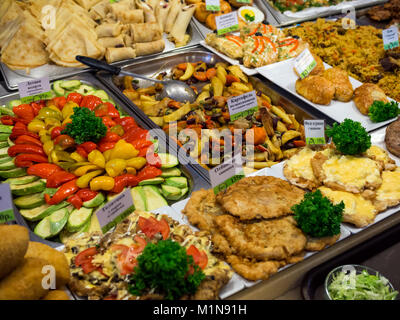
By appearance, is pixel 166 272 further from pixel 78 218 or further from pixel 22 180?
pixel 22 180

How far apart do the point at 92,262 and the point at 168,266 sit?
0.54m

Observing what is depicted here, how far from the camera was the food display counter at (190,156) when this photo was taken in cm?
207

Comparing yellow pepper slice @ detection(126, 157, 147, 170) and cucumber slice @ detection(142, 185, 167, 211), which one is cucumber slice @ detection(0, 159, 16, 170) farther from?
cucumber slice @ detection(142, 185, 167, 211)

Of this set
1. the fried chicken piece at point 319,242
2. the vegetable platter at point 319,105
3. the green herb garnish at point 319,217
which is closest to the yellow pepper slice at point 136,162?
the green herb garnish at point 319,217

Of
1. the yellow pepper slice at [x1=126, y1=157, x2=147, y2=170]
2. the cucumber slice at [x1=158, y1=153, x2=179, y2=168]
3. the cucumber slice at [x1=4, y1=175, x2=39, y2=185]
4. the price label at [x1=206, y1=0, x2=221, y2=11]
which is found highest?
the price label at [x1=206, y1=0, x2=221, y2=11]

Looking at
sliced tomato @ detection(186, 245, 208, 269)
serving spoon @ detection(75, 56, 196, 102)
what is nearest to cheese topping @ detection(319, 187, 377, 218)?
sliced tomato @ detection(186, 245, 208, 269)

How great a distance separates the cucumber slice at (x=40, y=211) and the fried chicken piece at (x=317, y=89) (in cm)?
251

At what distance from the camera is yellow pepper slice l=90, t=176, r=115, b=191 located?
8.69ft

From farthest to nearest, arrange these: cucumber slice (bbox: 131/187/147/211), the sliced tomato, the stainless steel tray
Result: the stainless steel tray
cucumber slice (bbox: 131/187/147/211)
the sliced tomato

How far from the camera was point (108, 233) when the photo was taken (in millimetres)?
2230

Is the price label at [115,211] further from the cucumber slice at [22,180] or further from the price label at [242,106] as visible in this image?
the price label at [242,106]

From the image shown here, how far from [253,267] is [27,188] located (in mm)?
1690

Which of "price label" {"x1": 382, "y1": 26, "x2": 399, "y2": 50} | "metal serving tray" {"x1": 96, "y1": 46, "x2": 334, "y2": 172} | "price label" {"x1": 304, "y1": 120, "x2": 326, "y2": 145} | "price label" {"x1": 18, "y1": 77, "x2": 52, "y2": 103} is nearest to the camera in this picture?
"price label" {"x1": 304, "y1": 120, "x2": 326, "y2": 145}

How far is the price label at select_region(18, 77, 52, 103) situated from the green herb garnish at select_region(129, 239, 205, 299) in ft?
7.48
